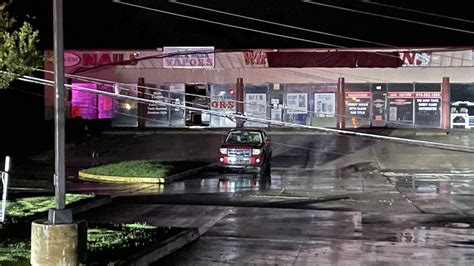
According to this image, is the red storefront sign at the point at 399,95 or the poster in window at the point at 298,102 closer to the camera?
the red storefront sign at the point at 399,95

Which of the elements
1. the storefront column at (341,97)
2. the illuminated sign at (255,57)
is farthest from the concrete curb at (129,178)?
the storefront column at (341,97)

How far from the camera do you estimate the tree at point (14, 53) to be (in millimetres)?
13109

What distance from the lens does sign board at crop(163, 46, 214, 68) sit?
41219 mm

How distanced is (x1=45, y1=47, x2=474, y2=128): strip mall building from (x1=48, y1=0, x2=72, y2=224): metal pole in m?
31.6

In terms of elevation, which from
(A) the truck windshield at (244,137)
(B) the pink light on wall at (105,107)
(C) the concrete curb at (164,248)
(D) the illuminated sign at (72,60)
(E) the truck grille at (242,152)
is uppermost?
(D) the illuminated sign at (72,60)

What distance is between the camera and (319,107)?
42812 millimetres

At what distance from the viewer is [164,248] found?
1066 centimetres

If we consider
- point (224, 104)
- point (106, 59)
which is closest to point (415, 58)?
point (224, 104)

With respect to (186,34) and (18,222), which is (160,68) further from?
Result: (18,222)

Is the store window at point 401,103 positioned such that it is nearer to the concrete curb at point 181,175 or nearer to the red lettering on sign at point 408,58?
the red lettering on sign at point 408,58

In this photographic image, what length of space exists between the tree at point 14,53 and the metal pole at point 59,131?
4.48 metres

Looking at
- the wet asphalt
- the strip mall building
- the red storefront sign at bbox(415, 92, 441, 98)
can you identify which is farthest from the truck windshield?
the red storefront sign at bbox(415, 92, 441, 98)

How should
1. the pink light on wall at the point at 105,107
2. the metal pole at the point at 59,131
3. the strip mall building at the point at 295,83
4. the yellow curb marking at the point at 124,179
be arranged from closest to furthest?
the metal pole at the point at 59,131 < the yellow curb marking at the point at 124,179 < the strip mall building at the point at 295,83 < the pink light on wall at the point at 105,107

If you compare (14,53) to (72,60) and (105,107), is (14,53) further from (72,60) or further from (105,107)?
(105,107)
